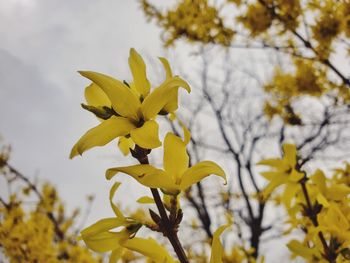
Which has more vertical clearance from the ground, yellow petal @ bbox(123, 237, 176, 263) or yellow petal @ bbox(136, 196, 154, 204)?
yellow petal @ bbox(136, 196, 154, 204)

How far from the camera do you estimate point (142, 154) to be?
0.96 m

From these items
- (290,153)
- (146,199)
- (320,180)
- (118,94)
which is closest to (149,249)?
(146,199)

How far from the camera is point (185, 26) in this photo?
4980 mm

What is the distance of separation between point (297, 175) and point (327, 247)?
0.45m

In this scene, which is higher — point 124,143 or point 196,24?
point 196,24

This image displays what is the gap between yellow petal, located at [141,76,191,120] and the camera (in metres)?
0.98

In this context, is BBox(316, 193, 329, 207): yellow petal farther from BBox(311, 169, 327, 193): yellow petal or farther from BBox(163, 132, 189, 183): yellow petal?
BBox(163, 132, 189, 183): yellow petal

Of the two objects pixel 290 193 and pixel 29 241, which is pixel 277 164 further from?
pixel 29 241

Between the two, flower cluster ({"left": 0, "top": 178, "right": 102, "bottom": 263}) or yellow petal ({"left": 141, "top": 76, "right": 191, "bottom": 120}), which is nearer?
yellow petal ({"left": 141, "top": 76, "right": 191, "bottom": 120})

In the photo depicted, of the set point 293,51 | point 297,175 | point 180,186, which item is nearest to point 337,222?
point 297,175

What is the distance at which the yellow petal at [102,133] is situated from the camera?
2.91 ft

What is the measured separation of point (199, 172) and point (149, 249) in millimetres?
262

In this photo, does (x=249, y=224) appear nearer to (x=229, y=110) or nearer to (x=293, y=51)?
(x=229, y=110)

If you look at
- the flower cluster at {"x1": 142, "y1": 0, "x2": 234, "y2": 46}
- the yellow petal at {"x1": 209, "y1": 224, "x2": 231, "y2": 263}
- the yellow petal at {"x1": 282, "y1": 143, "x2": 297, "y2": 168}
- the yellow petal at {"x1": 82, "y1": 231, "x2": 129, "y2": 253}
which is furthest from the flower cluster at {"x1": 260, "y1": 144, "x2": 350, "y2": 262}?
the flower cluster at {"x1": 142, "y1": 0, "x2": 234, "y2": 46}
